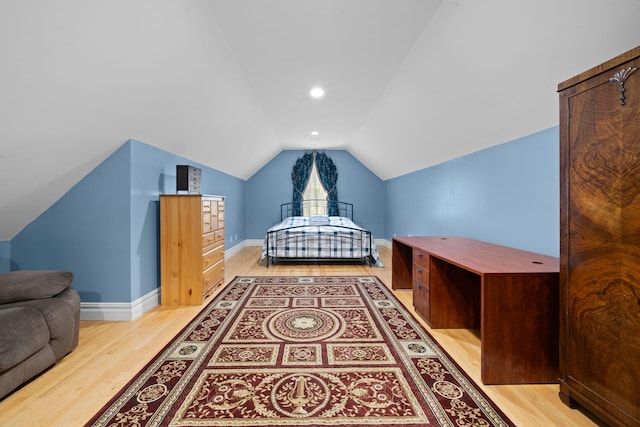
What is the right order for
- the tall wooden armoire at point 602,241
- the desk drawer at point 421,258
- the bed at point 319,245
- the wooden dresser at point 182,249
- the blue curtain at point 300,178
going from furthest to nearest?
the blue curtain at point 300,178 < the bed at point 319,245 < the wooden dresser at point 182,249 < the desk drawer at point 421,258 < the tall wooden armoire at point 602,241

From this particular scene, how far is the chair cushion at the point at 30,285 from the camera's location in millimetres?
1893

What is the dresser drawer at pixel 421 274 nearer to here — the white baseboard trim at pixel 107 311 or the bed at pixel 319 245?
the bed at pixel 319 245

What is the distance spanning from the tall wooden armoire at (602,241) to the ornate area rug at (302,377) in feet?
1.49

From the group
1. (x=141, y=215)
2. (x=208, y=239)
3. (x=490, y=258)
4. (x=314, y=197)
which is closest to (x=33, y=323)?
(x=141, y=215)

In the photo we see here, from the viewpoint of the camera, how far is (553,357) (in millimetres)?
1673

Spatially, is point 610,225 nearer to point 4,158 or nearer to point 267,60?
point 267,60

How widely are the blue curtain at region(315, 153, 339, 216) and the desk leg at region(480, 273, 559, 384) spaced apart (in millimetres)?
5559

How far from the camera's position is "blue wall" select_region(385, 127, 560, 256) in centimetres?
223

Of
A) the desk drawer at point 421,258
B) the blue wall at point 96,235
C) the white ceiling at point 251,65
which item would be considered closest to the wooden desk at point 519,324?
the desk drawer at point 421,258

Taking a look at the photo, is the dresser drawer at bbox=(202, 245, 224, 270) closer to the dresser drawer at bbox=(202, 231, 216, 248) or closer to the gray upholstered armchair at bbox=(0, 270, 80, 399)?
the dresser drawer at bbox=(202, 231, 216, 248)

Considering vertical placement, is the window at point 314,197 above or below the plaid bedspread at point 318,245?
above

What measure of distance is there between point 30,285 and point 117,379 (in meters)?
0.91

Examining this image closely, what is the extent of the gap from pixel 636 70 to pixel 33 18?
106 inches

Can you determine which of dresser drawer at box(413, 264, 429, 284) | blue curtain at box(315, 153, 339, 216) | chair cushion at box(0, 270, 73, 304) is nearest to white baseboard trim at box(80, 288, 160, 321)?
chair cushion at box(0, 270, 73, 304)
